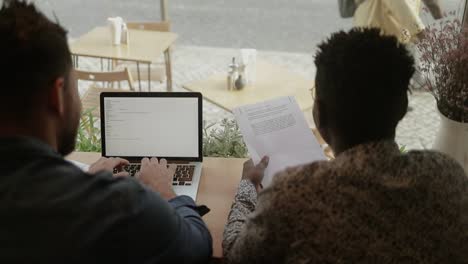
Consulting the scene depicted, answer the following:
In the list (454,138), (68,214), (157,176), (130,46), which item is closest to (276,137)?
(157,176)

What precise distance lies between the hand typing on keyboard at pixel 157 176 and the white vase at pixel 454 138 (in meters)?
0.88

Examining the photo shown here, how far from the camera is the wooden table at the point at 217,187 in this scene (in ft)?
4.60

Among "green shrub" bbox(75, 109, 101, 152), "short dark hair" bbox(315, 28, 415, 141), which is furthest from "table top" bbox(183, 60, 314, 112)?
"short dark hair" bbox(315, 28, 415, 141)

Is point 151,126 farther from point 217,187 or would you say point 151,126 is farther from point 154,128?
point 217,187

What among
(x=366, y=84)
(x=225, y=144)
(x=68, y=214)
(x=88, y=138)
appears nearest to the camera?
(x=68, y=214)

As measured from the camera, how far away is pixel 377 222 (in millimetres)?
971

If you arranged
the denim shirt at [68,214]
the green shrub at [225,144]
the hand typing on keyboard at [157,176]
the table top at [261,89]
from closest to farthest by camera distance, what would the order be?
the denim shirt at [68,214]
the hand typing on keyboard at [157,176]
the green shrub at [225,144]
the table top at [261,89]

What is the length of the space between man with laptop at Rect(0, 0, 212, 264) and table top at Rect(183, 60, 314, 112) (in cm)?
194

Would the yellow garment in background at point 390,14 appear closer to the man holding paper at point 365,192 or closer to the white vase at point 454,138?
the white vase at point 454,138

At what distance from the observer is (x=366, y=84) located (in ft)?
3.38

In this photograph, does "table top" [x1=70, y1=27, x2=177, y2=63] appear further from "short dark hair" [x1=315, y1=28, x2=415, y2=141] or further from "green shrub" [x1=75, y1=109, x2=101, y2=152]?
"short dark hair" [x1=315, y1=28, x2=415, y2=141]

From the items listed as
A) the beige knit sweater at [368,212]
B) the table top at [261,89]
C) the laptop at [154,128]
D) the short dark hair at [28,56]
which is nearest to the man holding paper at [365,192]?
the beige knit sweater at [368,212]

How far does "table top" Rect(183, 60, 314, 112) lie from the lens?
3004mm

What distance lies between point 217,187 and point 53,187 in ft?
2.45
